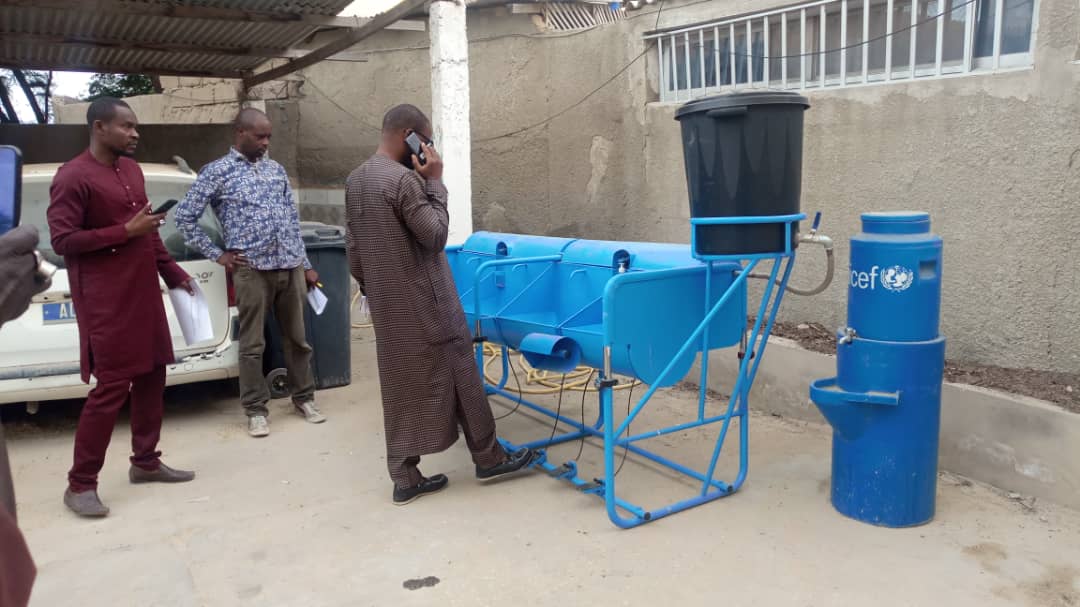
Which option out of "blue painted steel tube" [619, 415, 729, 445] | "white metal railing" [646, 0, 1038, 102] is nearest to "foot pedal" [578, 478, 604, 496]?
"blue painted steel tube" [619, 415, 729, 445]

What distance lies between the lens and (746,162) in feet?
10.5

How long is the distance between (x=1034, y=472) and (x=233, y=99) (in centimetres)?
893

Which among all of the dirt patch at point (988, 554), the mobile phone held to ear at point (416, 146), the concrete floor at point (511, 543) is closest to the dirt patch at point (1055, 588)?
the concrete floor at point (511, 543)

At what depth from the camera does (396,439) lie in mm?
3711

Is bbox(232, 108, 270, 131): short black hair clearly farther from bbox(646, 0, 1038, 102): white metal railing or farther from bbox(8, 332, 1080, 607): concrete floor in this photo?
bbox(646, 0, 1038, 102): white metal railing

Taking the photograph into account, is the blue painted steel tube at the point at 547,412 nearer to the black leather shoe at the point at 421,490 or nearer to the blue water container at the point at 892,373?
the black leather shoe at the point at 421,490

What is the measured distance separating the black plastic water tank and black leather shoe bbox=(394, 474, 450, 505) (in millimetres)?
1650

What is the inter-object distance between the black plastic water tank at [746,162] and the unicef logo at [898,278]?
0.38 meters

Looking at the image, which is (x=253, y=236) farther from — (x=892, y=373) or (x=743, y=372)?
Answer: (x=892, y=373)

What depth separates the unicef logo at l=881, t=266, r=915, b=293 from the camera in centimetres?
320

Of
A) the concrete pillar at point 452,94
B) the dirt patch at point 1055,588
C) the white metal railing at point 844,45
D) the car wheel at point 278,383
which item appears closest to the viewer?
the dirt patch at point 1055,588

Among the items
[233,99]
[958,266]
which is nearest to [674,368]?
[958,266]

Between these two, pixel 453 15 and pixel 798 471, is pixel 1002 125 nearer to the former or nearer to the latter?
pixel 798 471

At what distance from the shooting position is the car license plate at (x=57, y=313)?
4.54 m
